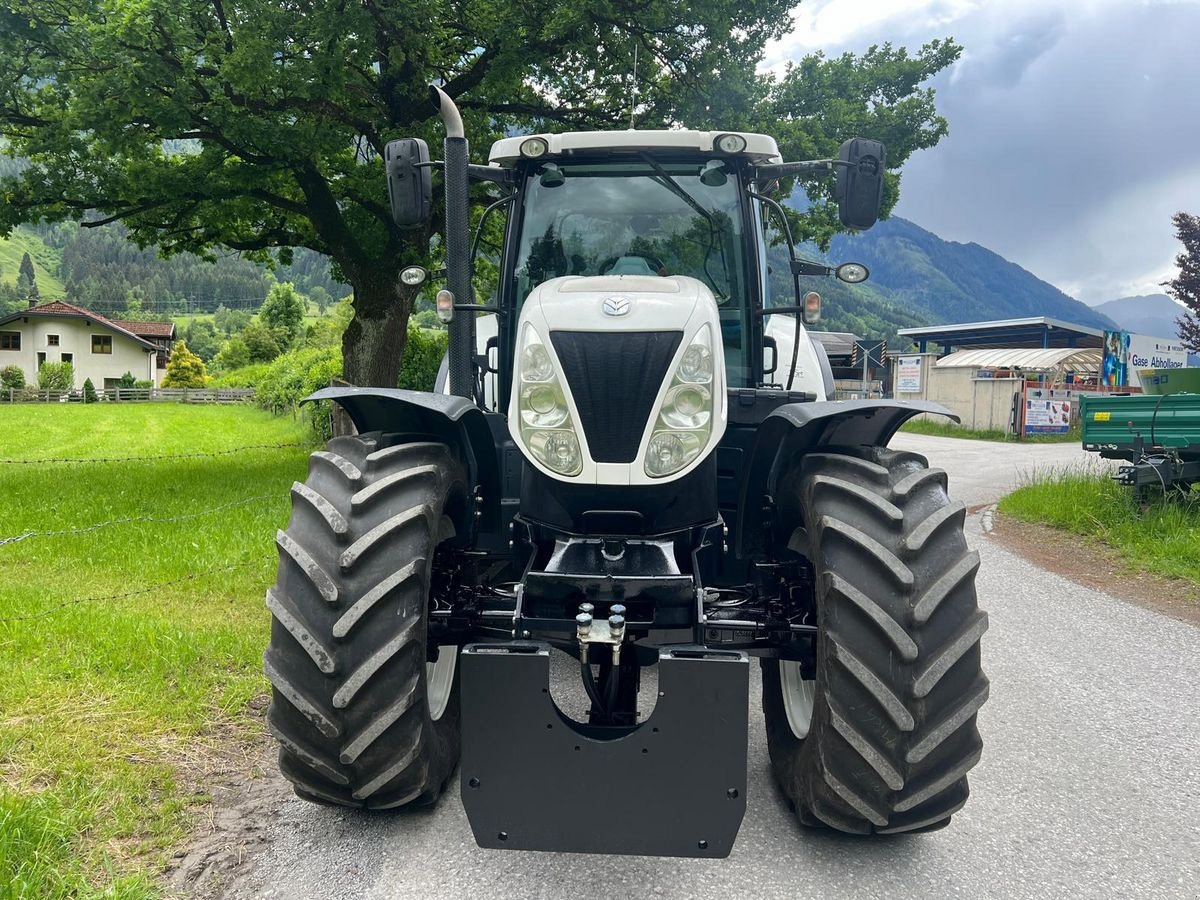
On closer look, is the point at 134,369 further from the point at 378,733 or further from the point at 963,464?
the point at 378,733

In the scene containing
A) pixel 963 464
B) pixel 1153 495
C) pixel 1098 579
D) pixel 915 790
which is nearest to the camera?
pixel 915 790

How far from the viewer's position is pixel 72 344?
230 ft

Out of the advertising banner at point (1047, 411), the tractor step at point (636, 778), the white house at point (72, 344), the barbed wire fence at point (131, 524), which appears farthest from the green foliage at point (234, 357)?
the tractor step at point (636, 778)

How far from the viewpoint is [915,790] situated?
98.3 inches

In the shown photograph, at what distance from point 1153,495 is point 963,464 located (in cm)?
809

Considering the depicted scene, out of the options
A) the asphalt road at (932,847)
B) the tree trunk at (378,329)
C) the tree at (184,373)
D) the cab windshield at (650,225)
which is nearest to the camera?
the asphalt road at (932,847)

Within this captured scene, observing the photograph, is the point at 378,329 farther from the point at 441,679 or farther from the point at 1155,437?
the point at 441,679

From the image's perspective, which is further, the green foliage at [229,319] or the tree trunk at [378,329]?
the green foliage at [229,319]

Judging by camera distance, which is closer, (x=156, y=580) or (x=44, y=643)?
(x=44, y=643)

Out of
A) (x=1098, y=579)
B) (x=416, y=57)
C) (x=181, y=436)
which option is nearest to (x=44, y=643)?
(x=1098, y=579)

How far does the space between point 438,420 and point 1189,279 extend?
25.9m

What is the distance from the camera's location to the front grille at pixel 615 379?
2836 mm

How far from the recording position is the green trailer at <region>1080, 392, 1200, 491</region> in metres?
8.40

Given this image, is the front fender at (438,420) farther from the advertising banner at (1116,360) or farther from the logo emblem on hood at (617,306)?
the advertising banner at (1116,360)
